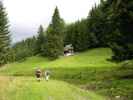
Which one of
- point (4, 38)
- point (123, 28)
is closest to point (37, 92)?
point (123, 28)

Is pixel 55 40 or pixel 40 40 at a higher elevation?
pixel 55 40

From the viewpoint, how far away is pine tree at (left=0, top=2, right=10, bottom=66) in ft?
301

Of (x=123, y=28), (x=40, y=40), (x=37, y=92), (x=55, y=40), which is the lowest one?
(x=37, y=92)

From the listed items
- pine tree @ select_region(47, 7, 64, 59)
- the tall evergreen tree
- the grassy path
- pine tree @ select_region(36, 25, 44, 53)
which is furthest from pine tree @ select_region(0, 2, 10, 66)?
pine tree @ select_region(36, 25, 44, 53)

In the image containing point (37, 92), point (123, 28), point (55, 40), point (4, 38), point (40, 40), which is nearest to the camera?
point (37, 92)

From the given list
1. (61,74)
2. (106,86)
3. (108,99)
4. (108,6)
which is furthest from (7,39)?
(108,99)

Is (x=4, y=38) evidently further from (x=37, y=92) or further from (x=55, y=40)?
(x=37, y=92)

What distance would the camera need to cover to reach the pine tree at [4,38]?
91.6 metres

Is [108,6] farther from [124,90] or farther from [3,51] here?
[3,51]

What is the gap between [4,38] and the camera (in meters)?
97.4

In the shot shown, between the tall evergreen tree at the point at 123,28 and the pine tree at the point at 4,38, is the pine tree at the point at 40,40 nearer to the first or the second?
the pine tree at the point at 4,38

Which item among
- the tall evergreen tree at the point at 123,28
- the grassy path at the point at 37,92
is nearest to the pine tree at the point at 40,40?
the tall evergreen tree at the point at 123,28

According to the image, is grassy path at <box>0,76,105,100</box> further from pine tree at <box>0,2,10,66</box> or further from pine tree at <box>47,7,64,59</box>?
pine tree at <box>47,7,64,59</box>

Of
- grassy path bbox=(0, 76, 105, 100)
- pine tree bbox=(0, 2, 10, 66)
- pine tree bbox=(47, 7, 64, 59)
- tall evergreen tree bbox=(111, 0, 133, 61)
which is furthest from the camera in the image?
pine tree bbox=(47, 7, 64, 59)
